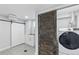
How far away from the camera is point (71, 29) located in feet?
3.43

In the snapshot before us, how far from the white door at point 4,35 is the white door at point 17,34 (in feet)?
0.25

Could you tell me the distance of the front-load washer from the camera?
1027 millimetres

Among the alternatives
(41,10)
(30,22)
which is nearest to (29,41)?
(30,22)

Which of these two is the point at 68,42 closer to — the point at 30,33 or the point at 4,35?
the point at 30,33

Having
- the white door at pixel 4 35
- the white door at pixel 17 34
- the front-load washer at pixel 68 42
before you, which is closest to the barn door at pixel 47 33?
the front-load washer at pixel 68 42

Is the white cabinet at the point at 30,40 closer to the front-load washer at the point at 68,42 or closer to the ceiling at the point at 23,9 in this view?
the ceiling at the point at 23,9

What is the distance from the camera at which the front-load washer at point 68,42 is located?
3.37 feet

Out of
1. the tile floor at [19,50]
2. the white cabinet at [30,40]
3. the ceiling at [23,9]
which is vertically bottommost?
the tile floor at [19,50]

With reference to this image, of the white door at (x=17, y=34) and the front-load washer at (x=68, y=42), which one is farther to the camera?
the white door at (x=17, y=34)

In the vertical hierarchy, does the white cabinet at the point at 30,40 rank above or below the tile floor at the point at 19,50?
above

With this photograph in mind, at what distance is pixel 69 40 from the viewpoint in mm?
1089

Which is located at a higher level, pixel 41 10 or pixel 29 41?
pixel 41 10

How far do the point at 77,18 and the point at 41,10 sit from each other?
20.0 inches

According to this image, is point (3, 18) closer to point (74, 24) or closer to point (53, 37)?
point (53, 37)
